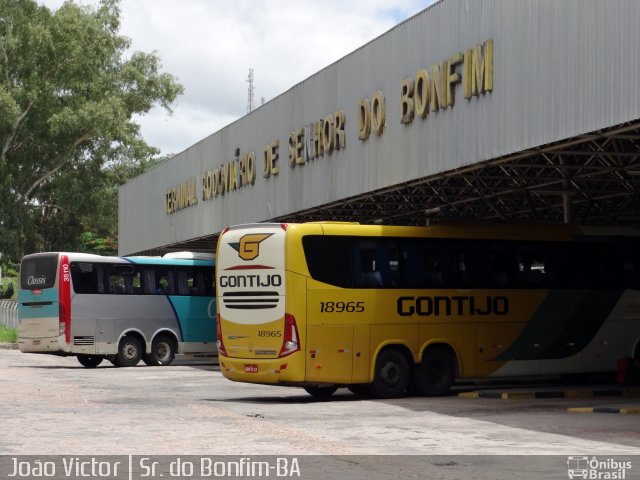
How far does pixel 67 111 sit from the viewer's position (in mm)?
63438

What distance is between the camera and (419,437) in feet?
48.8

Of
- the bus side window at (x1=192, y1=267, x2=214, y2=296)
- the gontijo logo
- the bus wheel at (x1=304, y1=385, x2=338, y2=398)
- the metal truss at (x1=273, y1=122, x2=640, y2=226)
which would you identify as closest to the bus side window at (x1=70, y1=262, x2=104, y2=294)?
the bus side window at (x1=192, y1=267, x2=214, y2=296)

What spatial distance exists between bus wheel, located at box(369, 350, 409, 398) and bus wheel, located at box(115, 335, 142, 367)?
14363 millimetres

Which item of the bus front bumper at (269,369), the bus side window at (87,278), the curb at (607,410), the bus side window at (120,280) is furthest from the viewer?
the bus side window at (120,280)

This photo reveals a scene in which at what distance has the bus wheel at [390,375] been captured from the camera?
21.5m

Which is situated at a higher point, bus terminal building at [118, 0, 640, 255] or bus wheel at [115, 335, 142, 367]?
bus terminal building at [118, 0, 640, 255]

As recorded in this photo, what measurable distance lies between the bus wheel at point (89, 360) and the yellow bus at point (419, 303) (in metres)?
14.6

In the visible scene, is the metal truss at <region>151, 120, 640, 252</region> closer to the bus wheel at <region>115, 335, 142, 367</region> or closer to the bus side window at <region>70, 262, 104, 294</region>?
the bus side window at <region>70, 262, 104, 294</region>

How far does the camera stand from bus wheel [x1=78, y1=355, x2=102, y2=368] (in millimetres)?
35625

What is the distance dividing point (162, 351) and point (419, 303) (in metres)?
15.2

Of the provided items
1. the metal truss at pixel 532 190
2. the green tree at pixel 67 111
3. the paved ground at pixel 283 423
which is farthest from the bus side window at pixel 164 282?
the green tree at pixel 67 111

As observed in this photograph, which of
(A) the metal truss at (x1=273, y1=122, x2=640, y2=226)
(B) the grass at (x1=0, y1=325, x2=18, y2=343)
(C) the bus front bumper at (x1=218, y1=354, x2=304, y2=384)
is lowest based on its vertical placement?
(B) the grass at (x1=0, y1=325, x2=18, y2=343)

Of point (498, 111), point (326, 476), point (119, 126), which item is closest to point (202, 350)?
point (498, 111)

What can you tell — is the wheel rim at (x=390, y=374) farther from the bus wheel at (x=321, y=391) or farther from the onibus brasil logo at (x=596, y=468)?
→ the onibus brasil logo at (x=596, y=468)
